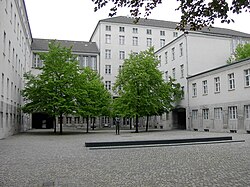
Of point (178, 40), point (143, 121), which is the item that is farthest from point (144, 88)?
point (143, 121)

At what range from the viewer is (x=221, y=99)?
105ft

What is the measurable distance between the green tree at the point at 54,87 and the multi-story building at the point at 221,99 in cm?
1550

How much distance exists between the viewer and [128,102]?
1313 inches

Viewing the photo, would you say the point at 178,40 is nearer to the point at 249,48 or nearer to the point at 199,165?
the point at 249,48

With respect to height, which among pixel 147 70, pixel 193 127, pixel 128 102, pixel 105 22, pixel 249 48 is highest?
pixel 105 22

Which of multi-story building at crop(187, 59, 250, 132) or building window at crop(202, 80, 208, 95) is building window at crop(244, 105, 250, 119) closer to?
multi-story building at crop(187, 59, 250, 132)

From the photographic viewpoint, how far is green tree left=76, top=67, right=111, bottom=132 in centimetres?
3045

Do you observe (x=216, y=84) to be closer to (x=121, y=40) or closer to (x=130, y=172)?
(x=130, y=172)

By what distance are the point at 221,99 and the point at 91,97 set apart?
585 inches

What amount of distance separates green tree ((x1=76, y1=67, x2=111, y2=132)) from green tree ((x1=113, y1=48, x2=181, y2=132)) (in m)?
2.34

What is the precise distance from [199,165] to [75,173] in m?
3.99

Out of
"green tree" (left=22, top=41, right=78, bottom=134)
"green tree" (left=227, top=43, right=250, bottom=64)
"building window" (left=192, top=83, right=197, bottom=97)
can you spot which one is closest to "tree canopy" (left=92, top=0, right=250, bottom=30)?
"green tree" (left=22, top=41, right=78, bottom=134)

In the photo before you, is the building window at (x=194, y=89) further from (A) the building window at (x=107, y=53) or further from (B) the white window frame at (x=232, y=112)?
(A) the building window at (x=107, y=53)

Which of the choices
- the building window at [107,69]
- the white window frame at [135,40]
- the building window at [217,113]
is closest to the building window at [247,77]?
the building window at [217,113]
